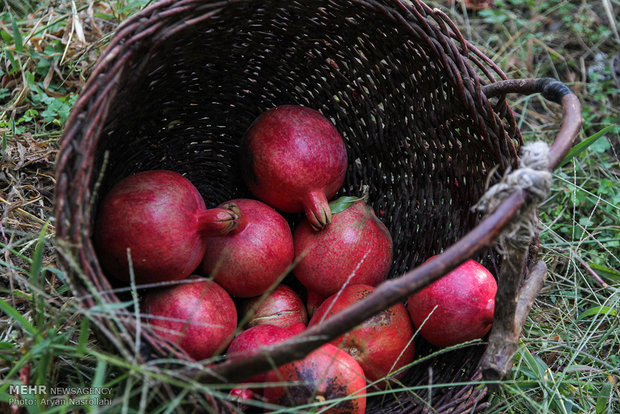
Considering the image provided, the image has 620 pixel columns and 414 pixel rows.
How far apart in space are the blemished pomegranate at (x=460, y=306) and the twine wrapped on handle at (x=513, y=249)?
3.6 inches

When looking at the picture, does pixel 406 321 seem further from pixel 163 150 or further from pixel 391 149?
pixel 163 150

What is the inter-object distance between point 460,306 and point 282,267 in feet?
1.70

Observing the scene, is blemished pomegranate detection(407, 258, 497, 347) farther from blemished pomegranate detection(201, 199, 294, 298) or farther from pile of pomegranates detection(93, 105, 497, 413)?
blemished pomegranate detection(201, 199, 294, 298)

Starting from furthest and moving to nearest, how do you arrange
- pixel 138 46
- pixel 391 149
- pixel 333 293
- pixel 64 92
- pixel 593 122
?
1. pixel 593 122
2. pixel 64 92
3. pixel 391 149
4. pixel 333 293
5. pixel 138 46

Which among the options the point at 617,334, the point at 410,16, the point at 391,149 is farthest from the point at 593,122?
the point at 410,16

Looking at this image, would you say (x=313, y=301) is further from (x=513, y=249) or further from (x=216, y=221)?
(x=513, y=249)

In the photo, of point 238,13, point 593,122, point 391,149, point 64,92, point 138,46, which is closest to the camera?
point 138,46

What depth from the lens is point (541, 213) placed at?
2.19 meters

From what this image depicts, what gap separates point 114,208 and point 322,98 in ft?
2.64

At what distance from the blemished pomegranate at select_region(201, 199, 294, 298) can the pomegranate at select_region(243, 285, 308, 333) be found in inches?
1.6

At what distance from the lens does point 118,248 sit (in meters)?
1.32

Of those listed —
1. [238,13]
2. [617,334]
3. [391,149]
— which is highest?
[238,13]

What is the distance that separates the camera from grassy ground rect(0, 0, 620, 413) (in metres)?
1.30

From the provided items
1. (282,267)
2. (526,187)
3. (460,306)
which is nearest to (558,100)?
(526,187)
